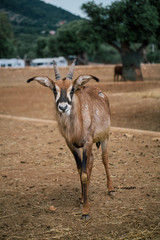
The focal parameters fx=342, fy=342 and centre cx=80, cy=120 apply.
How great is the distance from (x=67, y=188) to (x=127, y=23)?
26.0m

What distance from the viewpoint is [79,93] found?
5309 millimetres

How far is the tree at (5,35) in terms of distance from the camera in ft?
177

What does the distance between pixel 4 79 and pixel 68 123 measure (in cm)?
2229

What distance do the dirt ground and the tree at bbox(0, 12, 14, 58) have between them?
45931mm

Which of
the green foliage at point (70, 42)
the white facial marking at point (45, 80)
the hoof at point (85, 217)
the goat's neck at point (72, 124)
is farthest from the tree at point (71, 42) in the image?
the hoof at point (85, 217)

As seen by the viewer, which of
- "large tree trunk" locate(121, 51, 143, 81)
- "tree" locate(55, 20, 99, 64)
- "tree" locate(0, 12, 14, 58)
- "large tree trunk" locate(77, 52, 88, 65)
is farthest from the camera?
"large tree trunk" locate(77, 52, 88, 65)

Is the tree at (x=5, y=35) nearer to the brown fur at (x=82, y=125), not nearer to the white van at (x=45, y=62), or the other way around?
the white van at (x=45, y=62)

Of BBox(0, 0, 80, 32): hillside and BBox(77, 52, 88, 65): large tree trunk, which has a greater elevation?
BBox(0, 0, 80, 32): hillside

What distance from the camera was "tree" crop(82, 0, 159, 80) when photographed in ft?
95.2

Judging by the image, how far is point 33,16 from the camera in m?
160

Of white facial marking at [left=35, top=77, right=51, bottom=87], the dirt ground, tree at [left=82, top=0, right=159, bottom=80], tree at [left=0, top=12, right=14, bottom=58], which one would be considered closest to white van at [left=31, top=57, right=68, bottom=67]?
tree at [left=0, top=12, right=14, bottom=58]

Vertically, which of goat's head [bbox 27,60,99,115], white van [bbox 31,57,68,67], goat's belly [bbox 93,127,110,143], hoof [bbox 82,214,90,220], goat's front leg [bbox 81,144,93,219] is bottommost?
white van [bbox 31,57,68,67]

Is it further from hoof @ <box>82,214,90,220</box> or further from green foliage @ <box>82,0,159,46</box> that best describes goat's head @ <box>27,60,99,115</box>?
green foliage @ <box>82,0,159,46</box>

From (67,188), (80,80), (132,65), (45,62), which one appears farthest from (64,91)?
(45,62)
